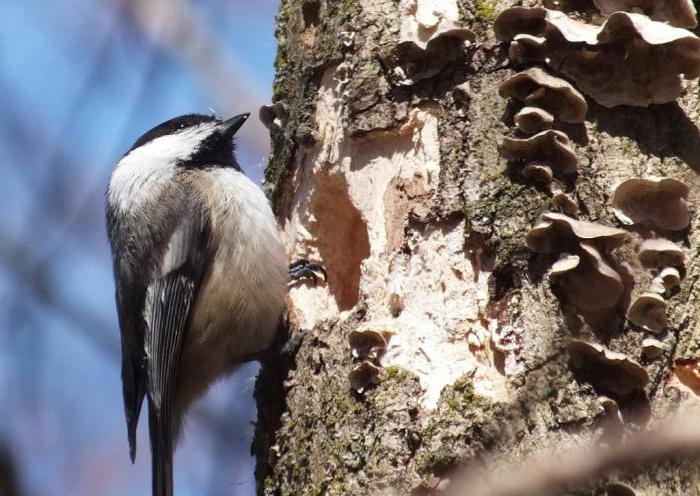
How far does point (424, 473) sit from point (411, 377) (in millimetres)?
235

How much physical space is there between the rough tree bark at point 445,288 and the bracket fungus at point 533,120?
0.22ft

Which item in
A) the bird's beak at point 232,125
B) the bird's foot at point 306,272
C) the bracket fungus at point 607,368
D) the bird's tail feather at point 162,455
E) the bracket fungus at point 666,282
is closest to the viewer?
the bracket fungus at point 607,368

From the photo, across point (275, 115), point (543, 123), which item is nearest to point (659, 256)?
point (543, 123)

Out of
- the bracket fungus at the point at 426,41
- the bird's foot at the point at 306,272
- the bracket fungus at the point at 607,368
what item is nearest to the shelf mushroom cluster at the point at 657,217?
the bracket fungus at the point at 607,368

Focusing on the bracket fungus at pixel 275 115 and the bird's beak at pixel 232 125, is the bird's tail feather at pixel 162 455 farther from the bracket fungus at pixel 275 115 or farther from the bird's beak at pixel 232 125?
the bird's beak at pixel 232 125

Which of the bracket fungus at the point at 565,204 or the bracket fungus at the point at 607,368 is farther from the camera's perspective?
the bracket fungus at the point at 565,204

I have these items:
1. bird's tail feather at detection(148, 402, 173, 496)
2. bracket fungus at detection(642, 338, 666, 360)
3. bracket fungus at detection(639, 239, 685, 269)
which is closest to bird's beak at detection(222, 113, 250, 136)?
bird's tail feather at detection(148, 402, 173, 496)

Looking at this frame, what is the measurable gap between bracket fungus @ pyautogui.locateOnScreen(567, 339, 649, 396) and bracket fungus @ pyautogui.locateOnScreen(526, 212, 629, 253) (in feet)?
0.67

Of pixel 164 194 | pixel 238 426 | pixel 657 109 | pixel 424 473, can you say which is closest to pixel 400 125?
pixel 657 109

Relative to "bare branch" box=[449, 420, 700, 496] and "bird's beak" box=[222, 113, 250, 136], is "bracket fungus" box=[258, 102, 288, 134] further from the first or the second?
"bare branch" box=[449, 420, 700, 496]

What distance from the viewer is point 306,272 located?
8.74ft

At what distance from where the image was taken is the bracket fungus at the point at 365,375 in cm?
203

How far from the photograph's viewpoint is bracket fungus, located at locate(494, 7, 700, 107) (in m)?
1.89

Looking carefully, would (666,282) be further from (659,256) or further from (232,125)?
(232,125)
